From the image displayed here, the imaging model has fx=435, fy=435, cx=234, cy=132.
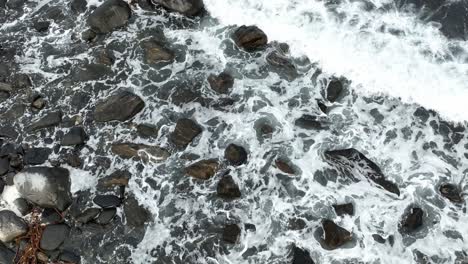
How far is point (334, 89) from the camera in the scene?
9.08 meters

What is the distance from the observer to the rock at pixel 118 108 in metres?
8.85

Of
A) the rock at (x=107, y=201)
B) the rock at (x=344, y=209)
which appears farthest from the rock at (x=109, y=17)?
the rock at (x=344, y=209)

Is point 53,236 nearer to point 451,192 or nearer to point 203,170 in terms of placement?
point 203,170

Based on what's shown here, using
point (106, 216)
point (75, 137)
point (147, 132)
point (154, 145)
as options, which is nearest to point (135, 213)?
point (106, 216)

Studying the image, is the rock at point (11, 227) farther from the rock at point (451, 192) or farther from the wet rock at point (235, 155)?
the rock at point (451, 192)

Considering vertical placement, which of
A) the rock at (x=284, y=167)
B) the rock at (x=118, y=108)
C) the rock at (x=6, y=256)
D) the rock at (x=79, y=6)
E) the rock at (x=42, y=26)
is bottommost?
the rock at (x=6, y=256)

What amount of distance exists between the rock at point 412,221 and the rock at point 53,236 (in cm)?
605

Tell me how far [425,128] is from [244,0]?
198 inches

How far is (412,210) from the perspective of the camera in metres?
7.89

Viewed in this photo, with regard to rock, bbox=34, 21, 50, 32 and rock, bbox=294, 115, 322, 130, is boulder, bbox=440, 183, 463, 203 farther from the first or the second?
rock, bbox=34, 21, 50, 32

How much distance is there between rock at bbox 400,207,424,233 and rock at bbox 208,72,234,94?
13.9ft

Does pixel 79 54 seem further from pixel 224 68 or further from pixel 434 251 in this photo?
pixel 434 251

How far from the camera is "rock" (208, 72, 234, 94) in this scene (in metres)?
9.12

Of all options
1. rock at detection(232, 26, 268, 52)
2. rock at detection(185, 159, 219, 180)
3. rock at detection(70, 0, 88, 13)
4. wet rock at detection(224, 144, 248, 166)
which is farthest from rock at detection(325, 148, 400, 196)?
rock at detection(70, 0, 88, 13)
